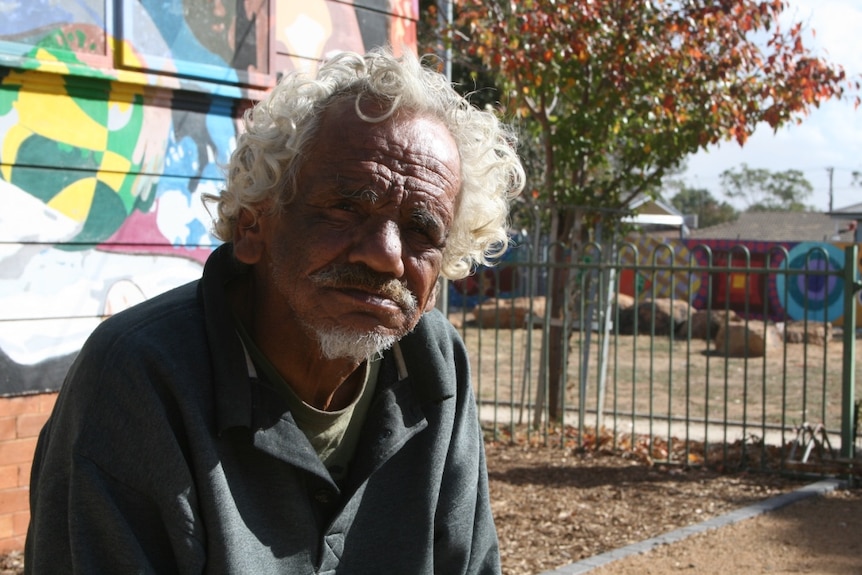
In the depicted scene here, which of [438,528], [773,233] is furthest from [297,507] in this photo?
[773,233]

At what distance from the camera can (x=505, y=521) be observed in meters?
5.72

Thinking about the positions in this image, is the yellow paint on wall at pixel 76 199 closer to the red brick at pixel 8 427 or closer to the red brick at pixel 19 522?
the red brick at pixel 8 427

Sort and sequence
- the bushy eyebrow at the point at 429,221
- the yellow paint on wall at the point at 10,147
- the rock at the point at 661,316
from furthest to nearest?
the rock at the point at 661,316 → the yellow paint on wall at the point at 10,147 → the bushy eyebrow at the point at 429,221

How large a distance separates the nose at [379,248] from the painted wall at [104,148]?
9.70 ft

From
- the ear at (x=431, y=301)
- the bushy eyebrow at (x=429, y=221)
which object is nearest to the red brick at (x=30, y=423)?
the ear at (x=431, y=301)

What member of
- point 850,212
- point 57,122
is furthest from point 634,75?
point 850,212

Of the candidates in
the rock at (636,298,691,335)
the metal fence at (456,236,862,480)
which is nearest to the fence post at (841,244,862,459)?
the metal fence at (456,236,862,480)

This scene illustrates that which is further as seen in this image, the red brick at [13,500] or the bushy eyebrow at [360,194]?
the red brick at [13,500]

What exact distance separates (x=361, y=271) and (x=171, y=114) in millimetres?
3424

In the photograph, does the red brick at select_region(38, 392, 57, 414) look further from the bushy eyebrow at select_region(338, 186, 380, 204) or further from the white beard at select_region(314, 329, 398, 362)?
the bushy eyebrow at select_region(338, 186, 380, 204)

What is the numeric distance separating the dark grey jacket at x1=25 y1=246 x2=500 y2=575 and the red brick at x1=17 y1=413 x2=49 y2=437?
2.70 metres

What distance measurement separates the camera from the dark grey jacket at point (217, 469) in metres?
1.70

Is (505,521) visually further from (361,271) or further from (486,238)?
(361,271)

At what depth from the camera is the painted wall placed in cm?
440
